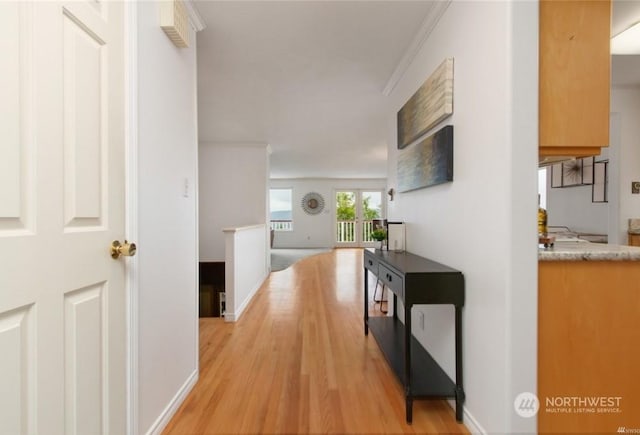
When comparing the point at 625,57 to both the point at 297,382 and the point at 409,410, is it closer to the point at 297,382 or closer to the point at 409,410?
the point at 409,410

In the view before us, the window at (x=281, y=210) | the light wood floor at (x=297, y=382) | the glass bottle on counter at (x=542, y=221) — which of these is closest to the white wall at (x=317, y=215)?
the window at (x=281, y=210)

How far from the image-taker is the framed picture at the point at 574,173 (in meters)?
3.56

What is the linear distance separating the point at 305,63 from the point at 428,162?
139 cm

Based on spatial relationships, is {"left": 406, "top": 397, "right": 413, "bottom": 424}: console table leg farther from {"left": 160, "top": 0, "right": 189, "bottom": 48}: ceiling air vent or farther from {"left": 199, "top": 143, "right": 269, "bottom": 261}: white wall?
{"left": 199, "top": 143, "right": 269, "bottom": 261}: white wall

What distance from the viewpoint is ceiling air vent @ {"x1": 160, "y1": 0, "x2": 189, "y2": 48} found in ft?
4.95

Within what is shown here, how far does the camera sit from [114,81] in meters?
1.18

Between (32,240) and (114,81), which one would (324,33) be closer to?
(114,81)

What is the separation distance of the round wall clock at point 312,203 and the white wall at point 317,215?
112 mm

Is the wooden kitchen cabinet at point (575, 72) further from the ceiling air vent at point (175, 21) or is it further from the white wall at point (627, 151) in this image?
the white wall at point (627, 151)

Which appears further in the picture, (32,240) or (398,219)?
(398,219)

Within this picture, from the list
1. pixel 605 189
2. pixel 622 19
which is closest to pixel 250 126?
pixel 622 19

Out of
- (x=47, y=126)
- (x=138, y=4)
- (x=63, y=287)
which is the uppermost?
(x=138, y=4)

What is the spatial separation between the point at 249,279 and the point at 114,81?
3.14 meters

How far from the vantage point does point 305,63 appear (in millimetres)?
2488
